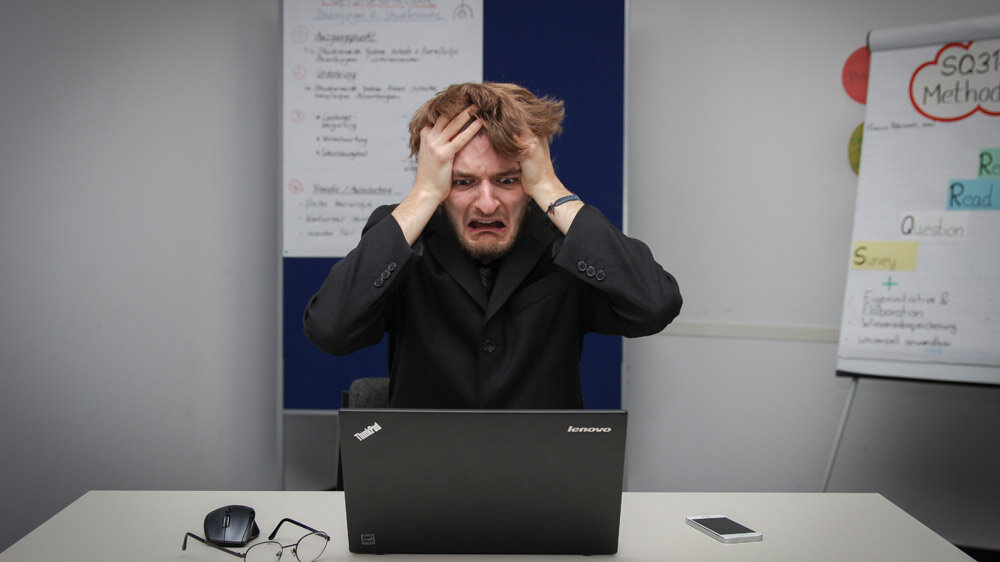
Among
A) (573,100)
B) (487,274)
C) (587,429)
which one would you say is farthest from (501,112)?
(573,100)

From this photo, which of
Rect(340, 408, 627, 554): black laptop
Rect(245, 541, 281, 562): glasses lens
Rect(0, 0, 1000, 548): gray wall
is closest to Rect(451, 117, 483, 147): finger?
Rect(340, 408, 627, 554): black laptop

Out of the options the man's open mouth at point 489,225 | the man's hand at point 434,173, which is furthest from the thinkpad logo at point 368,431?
the man's open mouth at point 489,225

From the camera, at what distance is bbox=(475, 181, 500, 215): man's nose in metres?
1.64

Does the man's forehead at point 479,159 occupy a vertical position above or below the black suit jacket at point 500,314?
above

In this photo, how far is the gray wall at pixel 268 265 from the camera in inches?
113

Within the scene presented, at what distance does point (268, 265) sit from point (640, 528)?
7.15ft

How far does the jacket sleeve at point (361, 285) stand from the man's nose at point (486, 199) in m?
0.19

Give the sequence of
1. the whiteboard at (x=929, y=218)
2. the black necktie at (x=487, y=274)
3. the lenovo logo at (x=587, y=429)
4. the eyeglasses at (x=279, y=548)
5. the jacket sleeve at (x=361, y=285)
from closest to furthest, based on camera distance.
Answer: the lenovo logo at (x=587, y=429), the eyeglasses at (x=279, y=548), the jacket sleeve at (x=361, y=285), the black necktie at (x=487, y=274), the whiteboard at (x=929, y=218)

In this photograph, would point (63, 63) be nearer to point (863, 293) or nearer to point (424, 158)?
point (424, 158)

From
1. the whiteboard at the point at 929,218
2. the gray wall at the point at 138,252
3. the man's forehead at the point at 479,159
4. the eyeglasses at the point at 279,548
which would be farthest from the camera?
the gray wall at the point at 138,252

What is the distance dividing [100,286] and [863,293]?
9.24 ft

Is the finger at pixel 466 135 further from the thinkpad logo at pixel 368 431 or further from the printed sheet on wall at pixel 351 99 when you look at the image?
the printed sheet on wall at pixel 351 99

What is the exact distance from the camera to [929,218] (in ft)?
7.96

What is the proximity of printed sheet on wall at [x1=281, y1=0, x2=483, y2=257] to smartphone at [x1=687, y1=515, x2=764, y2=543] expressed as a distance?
1815 millimetres
